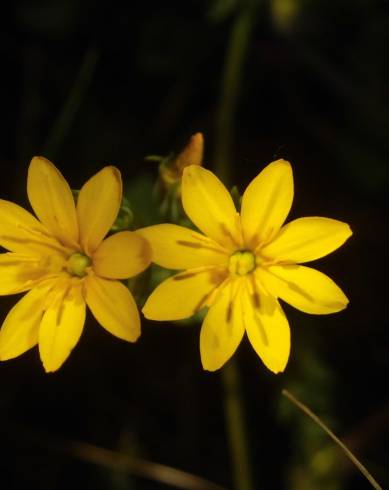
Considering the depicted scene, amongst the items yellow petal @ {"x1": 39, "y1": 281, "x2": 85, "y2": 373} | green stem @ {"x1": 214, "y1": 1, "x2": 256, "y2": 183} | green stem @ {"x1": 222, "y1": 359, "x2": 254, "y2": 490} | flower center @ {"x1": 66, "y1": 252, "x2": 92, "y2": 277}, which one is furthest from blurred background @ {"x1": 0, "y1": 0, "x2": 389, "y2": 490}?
yellow petal @ {"x1": 39, "y1": 281, "x2": 85, "y2": 373}

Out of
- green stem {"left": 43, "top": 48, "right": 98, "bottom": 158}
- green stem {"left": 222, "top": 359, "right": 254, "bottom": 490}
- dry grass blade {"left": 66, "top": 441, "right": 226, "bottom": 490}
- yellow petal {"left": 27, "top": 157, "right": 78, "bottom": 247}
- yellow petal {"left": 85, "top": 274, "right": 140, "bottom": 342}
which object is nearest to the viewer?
yellow petal {"left": 85, "top": 274, "right": 140, "bottom": 342}

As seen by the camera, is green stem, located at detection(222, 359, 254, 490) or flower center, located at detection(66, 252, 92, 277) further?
green stem, located at detection(222, 359, 254, 490)

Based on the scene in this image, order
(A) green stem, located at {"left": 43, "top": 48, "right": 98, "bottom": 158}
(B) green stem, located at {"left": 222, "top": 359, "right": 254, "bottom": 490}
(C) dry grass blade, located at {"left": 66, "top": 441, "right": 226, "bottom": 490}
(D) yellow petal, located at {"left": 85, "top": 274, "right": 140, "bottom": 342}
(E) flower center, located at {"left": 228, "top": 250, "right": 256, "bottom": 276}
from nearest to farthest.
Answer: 1. (D) yellow petal, located at {"left": 85, "top": 274, "right": 140, "bottom": 342}
2. (E) flower center, located at {"left": 228, "top": 250, "right": 256, "bottom": 276}
3. (B) green stem, located at {"left": 222, "top": 359, "right": 254, "bottom": 490}
4. (C) dry grass blade, located at {"left": 66, "top": 441, "right": 226, "bottom": 490}
5. (A) green stem, located at {"left": 43, "top": 48, "right": 98, "bottom": 158}

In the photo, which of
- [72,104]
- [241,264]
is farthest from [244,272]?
[72,104]

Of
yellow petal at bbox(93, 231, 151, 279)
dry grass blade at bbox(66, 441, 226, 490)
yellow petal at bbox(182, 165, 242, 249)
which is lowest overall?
dry grass blade at bbox(66, 441, 226, 490)

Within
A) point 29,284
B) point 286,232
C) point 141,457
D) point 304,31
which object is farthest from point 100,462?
point 304,31

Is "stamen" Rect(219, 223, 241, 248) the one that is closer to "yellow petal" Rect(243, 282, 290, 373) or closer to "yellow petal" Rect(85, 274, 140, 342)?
"yellow petal" Rect(243, 282, 290, 373)

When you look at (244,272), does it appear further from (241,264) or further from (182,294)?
(182,294)
